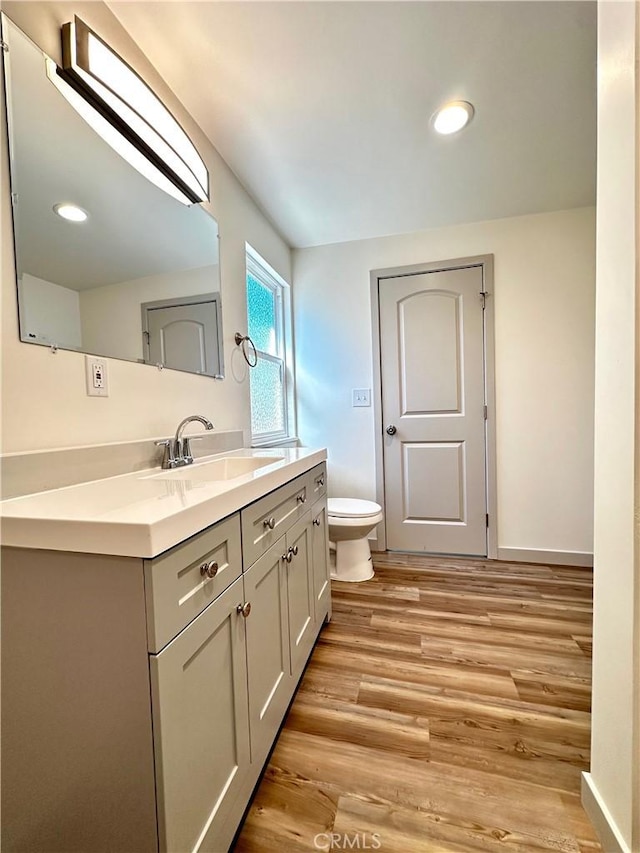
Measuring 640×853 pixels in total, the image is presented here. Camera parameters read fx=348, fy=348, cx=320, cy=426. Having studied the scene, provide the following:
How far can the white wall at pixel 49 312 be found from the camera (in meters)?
0.87

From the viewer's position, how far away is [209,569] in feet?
2.33

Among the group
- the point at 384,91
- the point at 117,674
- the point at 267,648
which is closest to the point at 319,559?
the point at 267,648

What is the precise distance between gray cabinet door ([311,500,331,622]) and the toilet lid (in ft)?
1.47

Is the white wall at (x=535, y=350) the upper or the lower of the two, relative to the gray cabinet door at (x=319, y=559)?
upper

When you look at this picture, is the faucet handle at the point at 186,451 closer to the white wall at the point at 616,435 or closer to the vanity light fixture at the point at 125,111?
the vanity light fixture at the point at 125,111

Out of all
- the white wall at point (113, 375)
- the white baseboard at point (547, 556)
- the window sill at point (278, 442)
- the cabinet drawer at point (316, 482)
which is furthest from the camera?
the white baseboard at point (547, 556)

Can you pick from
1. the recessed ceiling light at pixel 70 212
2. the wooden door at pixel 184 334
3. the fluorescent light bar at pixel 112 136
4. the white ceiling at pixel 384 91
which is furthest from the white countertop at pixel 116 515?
the white ceiling at pixel 384 91

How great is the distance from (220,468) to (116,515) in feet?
2.61

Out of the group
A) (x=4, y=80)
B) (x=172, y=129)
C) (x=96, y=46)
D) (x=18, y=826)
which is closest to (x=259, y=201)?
(x=172, y=129)

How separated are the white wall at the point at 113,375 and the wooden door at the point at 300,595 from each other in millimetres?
651

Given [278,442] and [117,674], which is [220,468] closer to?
[117,674]

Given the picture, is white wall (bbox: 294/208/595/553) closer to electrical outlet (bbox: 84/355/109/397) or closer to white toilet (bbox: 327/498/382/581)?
white toilet (bbox: 327/498/382/581)

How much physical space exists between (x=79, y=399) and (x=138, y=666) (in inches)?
29.3

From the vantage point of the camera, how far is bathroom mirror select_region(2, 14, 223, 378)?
2.85 ft
